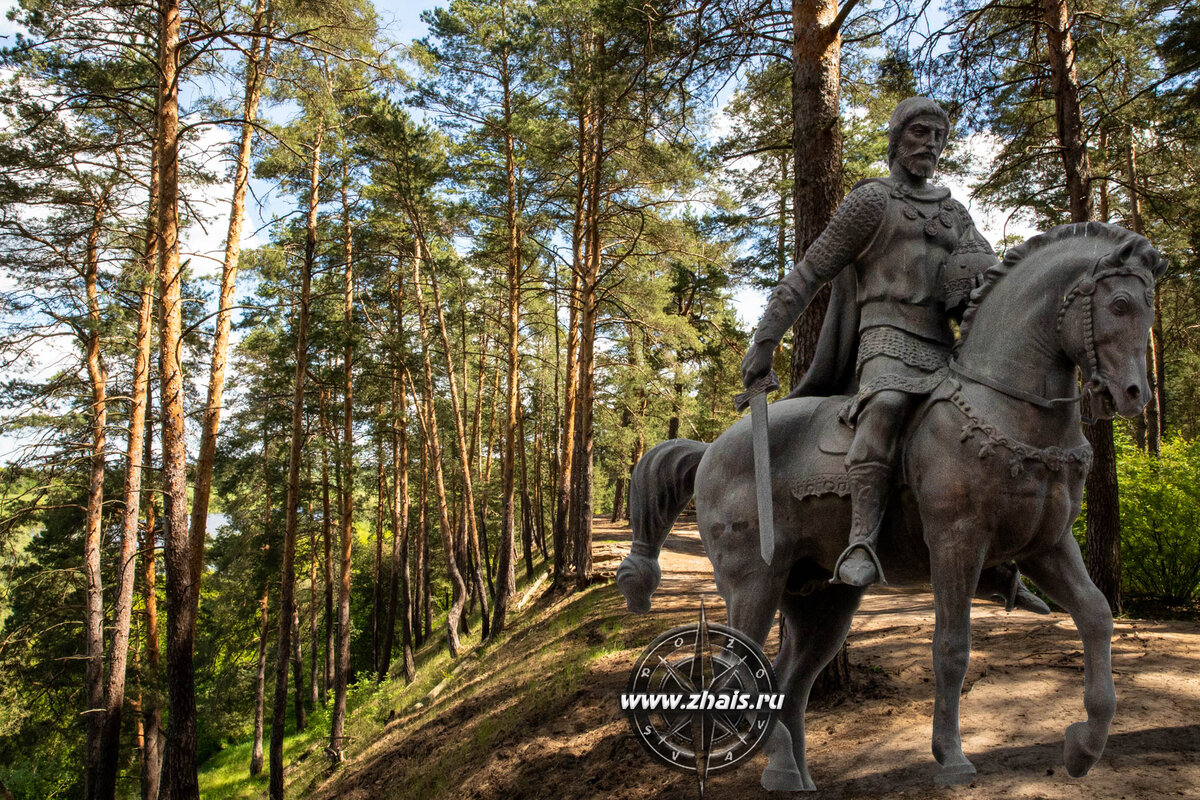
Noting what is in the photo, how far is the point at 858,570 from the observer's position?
9.14 feet

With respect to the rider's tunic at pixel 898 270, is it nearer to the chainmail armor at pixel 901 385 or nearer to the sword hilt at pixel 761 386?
the chainmail armor at pixel 901 385

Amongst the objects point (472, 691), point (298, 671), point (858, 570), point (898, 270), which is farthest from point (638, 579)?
point (298, 671)

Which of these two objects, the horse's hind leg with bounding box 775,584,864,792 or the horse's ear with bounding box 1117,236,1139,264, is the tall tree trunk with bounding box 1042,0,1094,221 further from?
the horse's hind leg with bounding box 775,584,864,792

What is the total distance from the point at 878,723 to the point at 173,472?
7.64 metres

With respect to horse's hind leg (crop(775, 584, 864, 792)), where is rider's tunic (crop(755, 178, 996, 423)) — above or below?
above

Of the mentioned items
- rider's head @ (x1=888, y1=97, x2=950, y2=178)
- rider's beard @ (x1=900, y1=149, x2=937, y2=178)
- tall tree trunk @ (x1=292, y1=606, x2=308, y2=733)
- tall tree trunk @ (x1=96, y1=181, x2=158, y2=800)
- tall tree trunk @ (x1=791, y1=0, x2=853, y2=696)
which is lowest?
tall tree trunk @ (x1=292, y1=606, x2=308, y2=733)

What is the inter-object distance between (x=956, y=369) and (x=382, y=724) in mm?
15600

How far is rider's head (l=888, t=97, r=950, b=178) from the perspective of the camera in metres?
3.19

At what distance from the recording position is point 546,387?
28.5 m

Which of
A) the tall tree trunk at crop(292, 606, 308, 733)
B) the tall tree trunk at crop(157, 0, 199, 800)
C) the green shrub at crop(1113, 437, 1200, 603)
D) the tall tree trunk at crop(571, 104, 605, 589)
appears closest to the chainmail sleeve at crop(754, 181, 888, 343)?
the tall tree trunk at crop(157, 0, 199, 800)

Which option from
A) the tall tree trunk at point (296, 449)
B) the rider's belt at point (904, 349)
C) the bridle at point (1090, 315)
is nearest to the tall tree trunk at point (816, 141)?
the rider's belt at point (904, 349)

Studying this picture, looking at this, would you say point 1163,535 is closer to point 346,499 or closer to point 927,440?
point 927,440

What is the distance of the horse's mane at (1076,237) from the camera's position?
8.36 feet

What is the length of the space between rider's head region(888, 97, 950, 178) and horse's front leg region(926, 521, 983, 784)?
154cm
